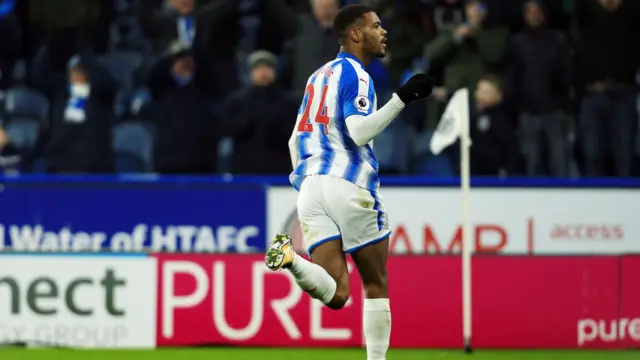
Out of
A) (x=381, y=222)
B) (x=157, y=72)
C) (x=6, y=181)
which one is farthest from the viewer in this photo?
(x=157, y=72)

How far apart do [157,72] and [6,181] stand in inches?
69.9

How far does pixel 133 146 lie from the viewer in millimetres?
11945

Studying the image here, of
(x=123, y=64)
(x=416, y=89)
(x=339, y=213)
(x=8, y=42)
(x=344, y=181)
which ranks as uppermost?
(x=8, y=42)

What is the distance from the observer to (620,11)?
38.7 ft

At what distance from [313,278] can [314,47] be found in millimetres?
5786

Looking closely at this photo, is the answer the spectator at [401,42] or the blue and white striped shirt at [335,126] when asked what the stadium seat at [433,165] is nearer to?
the spectator at [401,42]

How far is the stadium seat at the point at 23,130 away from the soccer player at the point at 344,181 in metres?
6.55

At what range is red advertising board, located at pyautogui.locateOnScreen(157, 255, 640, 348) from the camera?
9.21m

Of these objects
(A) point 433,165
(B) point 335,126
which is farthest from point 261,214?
(B) point 335,126

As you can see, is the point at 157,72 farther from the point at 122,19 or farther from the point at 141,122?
the point at 122,19

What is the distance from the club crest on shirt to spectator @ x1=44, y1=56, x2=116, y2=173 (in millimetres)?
6045

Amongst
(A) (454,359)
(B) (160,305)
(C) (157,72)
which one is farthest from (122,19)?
(A) (454,359)

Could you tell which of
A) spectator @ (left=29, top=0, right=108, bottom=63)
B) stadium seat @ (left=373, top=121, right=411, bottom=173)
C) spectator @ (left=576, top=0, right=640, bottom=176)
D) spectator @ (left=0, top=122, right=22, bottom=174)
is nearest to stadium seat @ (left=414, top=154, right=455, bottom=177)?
stadium seat @ (left=373, top=121, right=411, bottom=173)

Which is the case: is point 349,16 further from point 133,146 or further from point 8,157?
point 8,157
